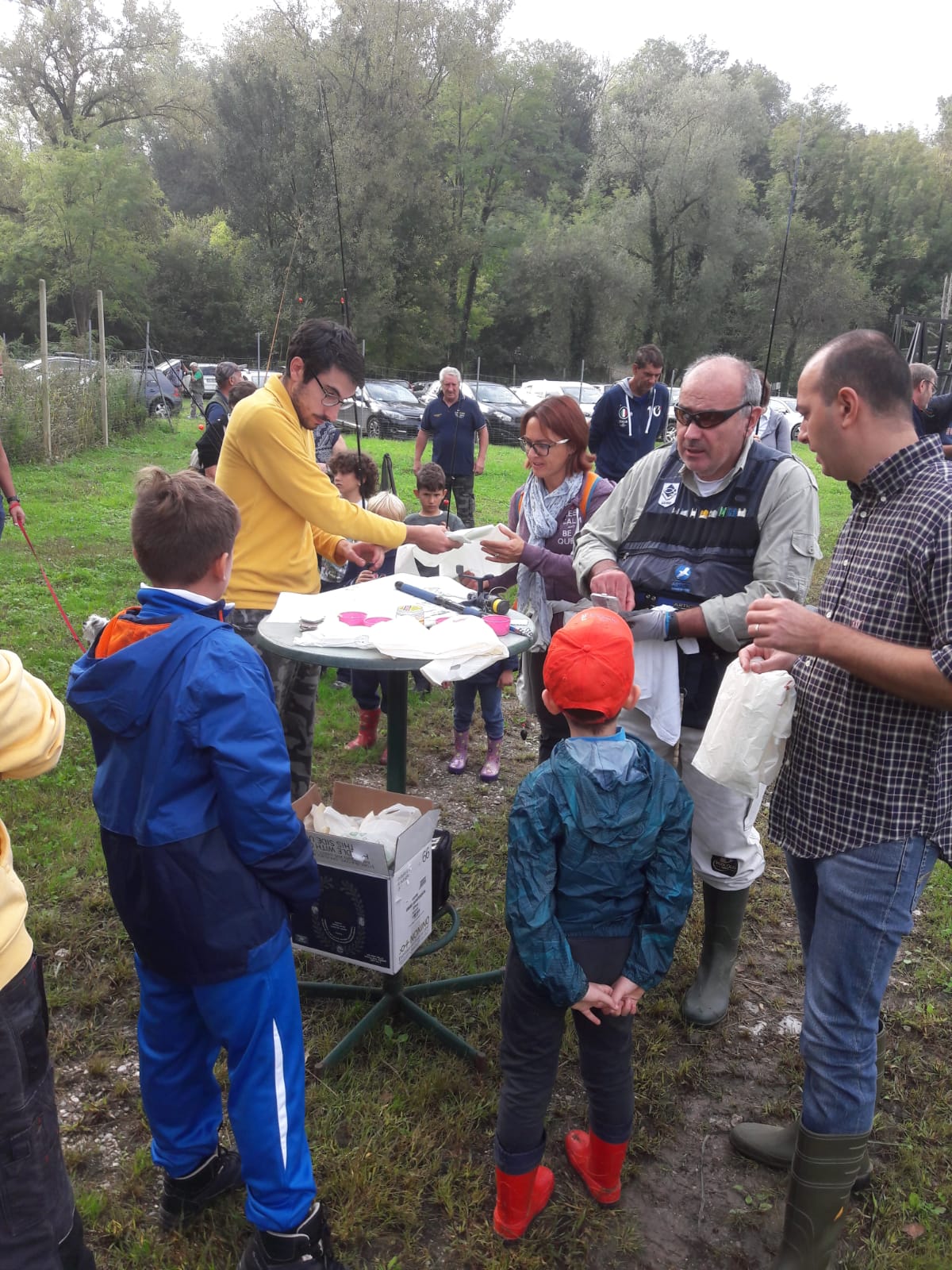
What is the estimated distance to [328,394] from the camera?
3.06 metres

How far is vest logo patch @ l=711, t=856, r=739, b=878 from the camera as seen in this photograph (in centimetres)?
281

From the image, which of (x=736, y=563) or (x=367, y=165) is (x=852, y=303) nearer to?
(x=367, y=165)

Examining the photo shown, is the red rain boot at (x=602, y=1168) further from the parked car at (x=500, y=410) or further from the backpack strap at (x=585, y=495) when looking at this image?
the parked car at (x=500, y=410)

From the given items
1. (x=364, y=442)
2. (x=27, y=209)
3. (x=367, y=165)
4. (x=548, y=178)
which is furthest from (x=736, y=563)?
(x=548, y=178)

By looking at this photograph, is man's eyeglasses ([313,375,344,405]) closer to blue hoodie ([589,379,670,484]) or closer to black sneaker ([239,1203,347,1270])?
black sneaker ([239,1203,347,1270])

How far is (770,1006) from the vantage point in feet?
9.74

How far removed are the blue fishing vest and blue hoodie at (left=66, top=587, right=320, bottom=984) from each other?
1372 millimetres

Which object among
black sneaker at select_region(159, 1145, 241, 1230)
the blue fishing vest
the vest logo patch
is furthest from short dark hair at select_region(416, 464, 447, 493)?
A: black sneaker at select_region(159, 1145, 241, 1230)

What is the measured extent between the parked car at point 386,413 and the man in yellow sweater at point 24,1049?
17.0 m

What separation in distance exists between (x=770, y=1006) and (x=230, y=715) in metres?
2.26

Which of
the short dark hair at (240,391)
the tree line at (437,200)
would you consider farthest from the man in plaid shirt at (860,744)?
the tree line at (437,200)

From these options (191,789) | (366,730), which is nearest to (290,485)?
(191,789)

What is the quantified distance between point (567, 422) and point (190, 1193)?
8.68 ft

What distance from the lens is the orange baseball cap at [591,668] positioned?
1909 mm
